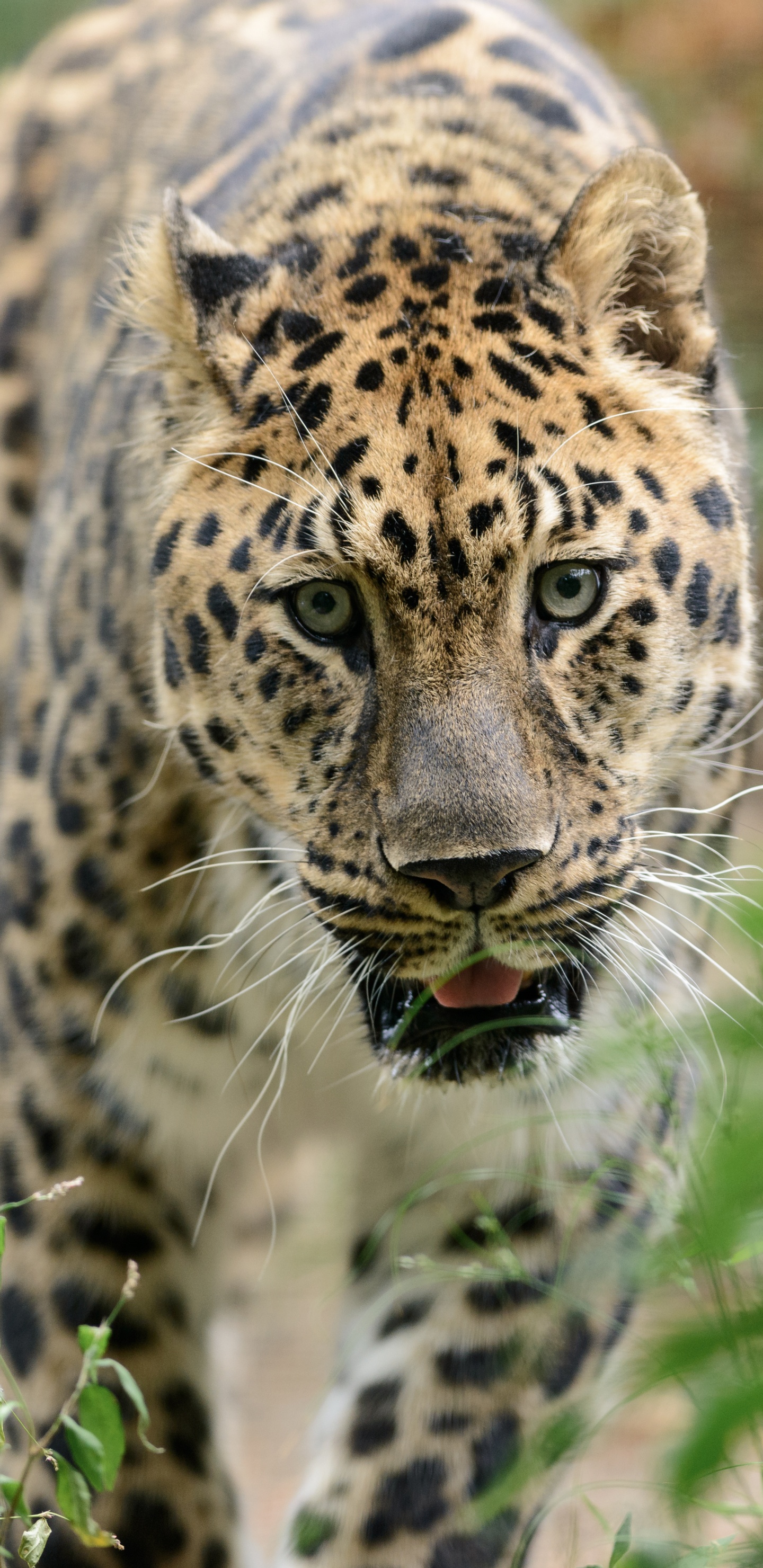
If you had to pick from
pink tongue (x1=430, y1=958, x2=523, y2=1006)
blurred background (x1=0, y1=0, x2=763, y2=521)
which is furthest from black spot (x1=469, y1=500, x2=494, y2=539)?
blurred background (x1=0, y1=0, x2=763, y2=521)

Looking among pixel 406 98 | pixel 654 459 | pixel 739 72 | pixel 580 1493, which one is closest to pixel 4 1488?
pixel 580 1493

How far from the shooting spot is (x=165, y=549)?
14.3ft

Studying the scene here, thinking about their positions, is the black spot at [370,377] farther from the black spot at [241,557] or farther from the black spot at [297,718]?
the black spot at [297,718]

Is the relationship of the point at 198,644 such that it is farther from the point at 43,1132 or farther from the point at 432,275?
the point at 43,1132

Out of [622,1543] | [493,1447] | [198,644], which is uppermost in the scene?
[198,644]

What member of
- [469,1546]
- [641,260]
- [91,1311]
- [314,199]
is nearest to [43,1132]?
[91,1311]

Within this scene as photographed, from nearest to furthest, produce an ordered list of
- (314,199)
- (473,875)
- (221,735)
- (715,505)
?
1. (473,875)
2. (715,505)
3. (221,735)
4. (314,199)

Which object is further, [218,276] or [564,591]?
[218,276]

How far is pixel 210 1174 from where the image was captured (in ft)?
17.3

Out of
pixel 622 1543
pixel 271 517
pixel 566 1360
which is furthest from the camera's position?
pixel 566 1360

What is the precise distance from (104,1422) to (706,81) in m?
10.5

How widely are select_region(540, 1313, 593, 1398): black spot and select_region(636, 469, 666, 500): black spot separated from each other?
6.64 ft

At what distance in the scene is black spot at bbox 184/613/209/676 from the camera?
4.24m

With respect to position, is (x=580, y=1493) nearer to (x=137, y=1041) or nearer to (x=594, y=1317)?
(x=594, y=1317)
